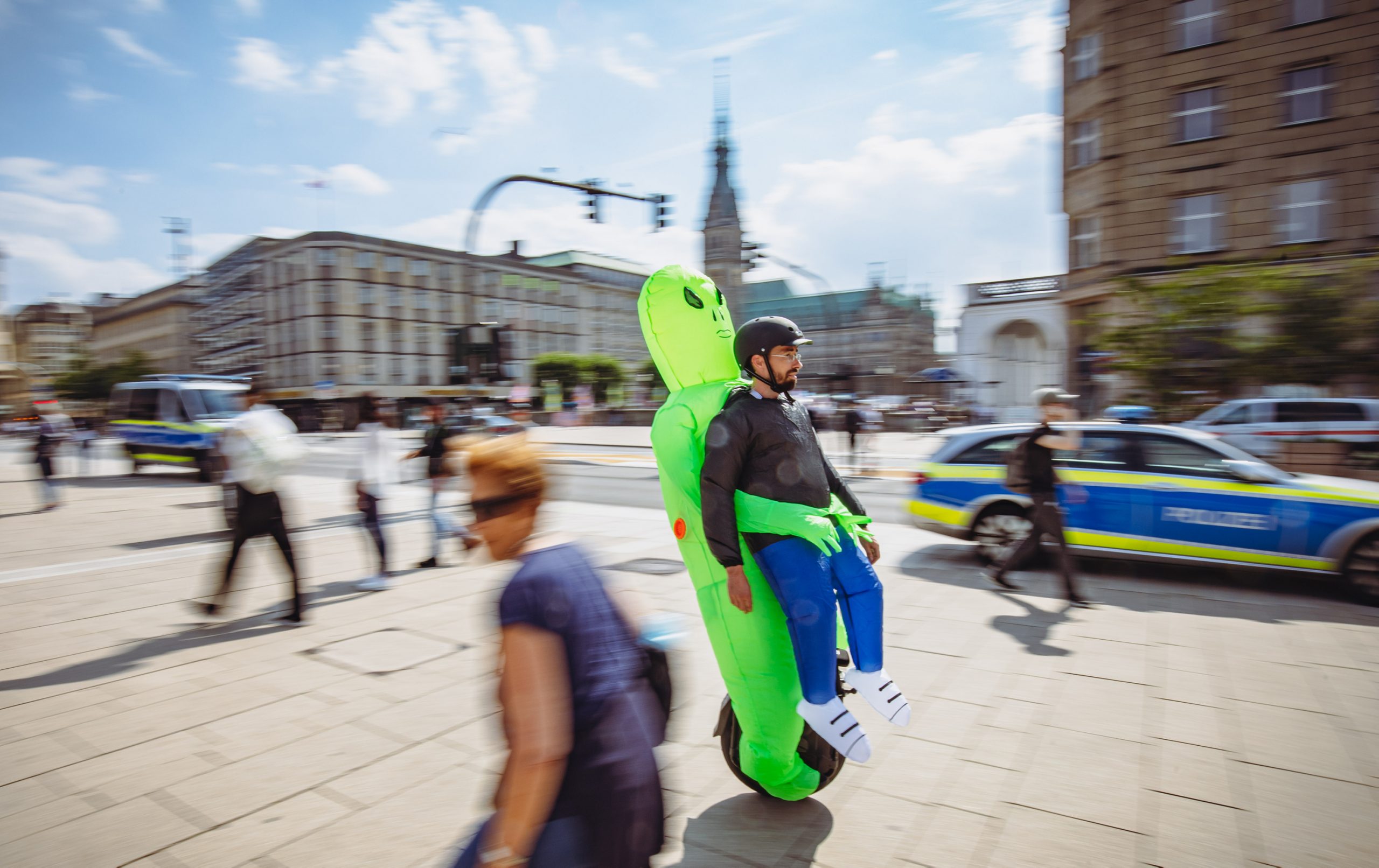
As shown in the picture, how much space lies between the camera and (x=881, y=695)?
2.84 metres

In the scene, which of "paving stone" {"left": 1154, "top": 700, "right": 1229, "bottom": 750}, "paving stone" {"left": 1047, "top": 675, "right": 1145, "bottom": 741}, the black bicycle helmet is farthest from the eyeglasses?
"paving stone" {"left": 1154, "top": 700, "right": 1229, "bottom": 750}

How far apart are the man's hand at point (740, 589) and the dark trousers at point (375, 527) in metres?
5.30

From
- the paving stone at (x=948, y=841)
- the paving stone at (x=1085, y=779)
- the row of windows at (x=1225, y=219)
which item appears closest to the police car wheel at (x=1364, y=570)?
the paving stone at (x=1085, y=779)

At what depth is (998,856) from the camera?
110 inches

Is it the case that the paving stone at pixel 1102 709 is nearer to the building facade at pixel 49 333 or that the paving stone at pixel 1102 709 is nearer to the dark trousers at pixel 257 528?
the dark trousers at pixel 257 528

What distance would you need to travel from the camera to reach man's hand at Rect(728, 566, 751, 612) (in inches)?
107

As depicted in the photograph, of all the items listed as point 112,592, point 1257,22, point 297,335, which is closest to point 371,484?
point 112,592

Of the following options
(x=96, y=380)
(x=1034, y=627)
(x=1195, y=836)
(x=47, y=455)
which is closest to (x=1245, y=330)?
(x=1034, y=627)

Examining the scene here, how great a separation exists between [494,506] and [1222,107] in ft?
89.6

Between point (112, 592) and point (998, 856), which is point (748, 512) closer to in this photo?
point (998, 856)

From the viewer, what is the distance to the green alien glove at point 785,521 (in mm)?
2768

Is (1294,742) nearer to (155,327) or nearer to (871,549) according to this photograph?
(871,549)

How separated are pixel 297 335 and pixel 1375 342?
64.9 m

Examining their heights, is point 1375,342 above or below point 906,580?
above
